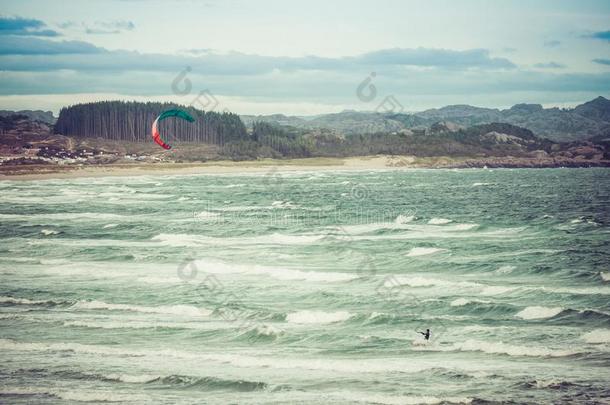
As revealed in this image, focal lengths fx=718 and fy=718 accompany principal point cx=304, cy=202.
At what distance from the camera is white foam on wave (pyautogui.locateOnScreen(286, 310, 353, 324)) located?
74.4 ft

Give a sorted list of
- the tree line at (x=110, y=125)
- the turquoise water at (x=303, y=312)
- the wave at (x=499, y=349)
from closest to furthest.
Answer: the turquoise water at (x=303, y=312), the wave at (x=499, y=349), the tree line at (x=110, y=125)

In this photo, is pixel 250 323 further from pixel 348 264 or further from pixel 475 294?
pixel 348 264

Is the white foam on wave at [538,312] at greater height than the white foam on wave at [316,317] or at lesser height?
greater

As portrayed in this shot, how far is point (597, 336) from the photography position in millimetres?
20406

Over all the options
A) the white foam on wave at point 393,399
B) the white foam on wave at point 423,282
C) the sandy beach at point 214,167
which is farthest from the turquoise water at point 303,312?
the sandy beach at point 214,167

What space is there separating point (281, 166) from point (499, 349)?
151572mm

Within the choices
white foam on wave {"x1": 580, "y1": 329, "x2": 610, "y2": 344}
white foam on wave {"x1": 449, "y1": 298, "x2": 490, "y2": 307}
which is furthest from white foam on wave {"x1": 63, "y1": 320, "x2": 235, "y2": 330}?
white foam on wave {"x1": 580, "y1": 329, "x2": 610, "y2": 344}

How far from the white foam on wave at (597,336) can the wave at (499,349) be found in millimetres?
1503

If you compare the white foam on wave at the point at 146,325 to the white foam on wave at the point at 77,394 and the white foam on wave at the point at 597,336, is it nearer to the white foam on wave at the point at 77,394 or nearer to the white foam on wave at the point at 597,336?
the white foam on wave at the point at 77,394

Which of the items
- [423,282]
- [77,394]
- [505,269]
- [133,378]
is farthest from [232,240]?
[77,394]

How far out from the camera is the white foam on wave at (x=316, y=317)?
74.4ft

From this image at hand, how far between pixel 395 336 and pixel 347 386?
4.51 meters

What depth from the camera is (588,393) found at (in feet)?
51.1

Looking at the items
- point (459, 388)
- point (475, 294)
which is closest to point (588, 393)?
point (459, 388)
